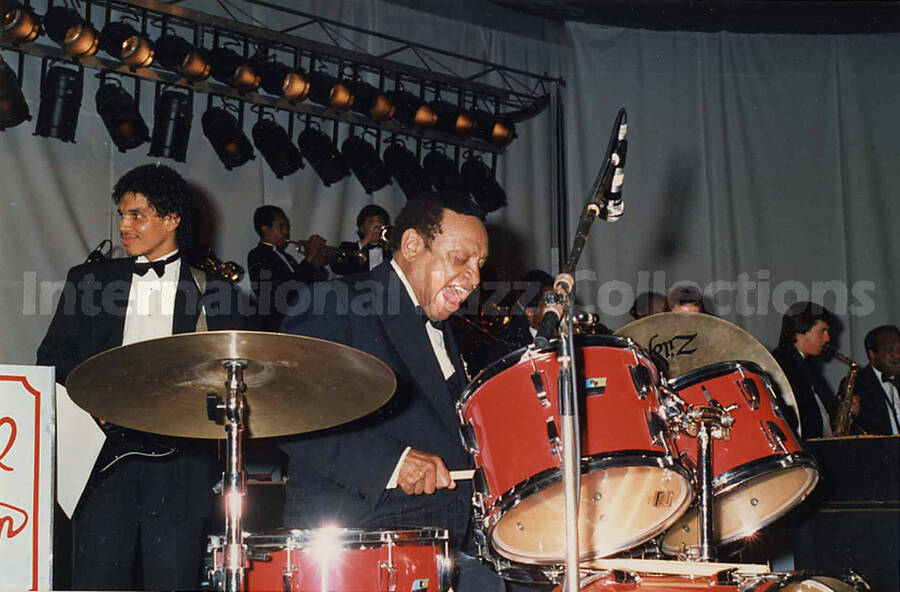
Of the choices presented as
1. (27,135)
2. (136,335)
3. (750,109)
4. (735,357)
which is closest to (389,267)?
(136,335)

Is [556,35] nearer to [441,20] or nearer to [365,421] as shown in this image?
[441,20]

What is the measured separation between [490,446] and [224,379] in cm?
79

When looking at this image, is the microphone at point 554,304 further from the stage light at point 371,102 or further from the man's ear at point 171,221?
the stage light at point 371,102

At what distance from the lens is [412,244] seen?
3777 millimetres

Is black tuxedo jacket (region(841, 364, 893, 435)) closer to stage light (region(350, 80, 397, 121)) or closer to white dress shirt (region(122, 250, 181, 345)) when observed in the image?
stage light (region(350, 80, 397, 121))

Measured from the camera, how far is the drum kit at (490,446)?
9.24 feet

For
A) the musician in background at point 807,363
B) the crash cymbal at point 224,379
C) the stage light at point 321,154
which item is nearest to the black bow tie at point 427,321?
the crash cymbal at point 224,379

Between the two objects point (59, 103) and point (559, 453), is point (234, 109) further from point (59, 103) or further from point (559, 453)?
point (559, 453)

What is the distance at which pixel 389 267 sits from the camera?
3.78 m

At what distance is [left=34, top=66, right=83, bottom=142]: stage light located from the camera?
642 cm

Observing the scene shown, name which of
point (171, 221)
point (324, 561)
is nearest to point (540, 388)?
point (324, 561)

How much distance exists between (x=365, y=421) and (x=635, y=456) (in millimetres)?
1014

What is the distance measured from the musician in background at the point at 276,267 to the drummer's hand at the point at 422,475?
3.68 m

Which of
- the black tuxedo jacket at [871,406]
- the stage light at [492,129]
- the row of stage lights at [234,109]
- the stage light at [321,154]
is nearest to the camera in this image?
the row of stage lights at [234,109]
